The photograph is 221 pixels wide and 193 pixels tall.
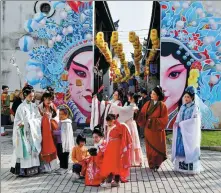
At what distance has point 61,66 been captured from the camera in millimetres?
13891

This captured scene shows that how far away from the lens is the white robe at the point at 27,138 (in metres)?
7.52

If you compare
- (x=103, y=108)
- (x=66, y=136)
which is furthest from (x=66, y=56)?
(x=66, y=136)

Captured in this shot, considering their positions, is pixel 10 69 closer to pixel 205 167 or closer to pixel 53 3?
pixel 53 3

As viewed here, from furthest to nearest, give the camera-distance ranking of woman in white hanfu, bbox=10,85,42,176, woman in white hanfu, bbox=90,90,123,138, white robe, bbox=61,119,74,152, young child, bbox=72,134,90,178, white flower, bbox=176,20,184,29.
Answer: white flower, bbox=176,20,184,29, woman in white hanfu, bbox=90,90,123,138, white robe, bbox=61,119,74,152, woman in white hanfu, bbox=10,85,42,176, young child, bbox=72,134,90,178

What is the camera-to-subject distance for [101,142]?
7.21 meters

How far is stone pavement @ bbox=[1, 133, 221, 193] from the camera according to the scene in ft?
21.8

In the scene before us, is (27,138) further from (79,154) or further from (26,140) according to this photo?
(79,154)

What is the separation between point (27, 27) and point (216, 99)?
6894mm

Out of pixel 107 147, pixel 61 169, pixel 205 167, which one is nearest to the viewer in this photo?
pixel 107 147

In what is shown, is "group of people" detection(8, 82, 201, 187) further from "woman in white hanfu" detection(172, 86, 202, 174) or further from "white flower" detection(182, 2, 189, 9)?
"white flower" detection(182, 2, 189, 9)

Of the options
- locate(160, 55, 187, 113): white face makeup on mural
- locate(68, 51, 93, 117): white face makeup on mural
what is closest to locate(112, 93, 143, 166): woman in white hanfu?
locate(160, 55, 187, 113): white face makeup on mural

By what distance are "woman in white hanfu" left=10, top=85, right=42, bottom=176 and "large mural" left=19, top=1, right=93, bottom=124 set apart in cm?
607

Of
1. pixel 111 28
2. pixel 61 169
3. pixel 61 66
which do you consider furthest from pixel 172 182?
pixel 111 28

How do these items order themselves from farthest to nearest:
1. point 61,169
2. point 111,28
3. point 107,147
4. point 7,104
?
point 111,28, point 7,104, point 61,169, point 107,147
